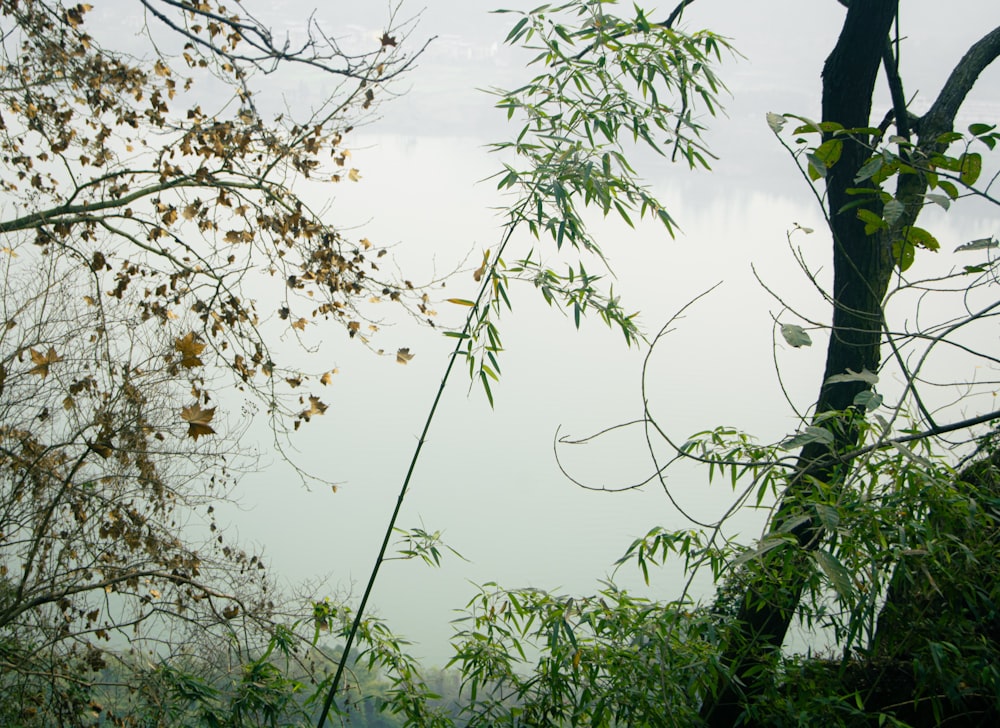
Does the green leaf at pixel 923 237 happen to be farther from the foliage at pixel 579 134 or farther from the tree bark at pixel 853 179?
the tree bark at pixel 853 179

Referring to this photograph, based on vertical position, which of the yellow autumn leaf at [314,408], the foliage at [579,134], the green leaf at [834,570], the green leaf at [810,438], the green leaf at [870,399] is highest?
the foliage at [579,134]

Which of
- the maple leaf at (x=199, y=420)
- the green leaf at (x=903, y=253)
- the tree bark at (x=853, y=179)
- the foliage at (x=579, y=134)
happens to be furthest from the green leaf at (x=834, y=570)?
the tree bark at (x=853, y=179)

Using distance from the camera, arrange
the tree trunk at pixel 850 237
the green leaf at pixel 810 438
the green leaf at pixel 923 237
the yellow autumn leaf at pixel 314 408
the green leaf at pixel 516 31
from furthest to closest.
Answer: the yellow autumn leaf at pixel 314 408, the tree trunk at pixel 850 237, the green leaf at pixel 516 31, the green leaf at pixel 923 237, the green leaf at pixel 810 438

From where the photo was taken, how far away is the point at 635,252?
5402 millimetres

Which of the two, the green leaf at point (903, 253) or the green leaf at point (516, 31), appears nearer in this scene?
the green leaf at point (903, 253)

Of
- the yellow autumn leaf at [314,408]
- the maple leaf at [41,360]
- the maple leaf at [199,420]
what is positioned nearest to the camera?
the maple leaf at [199,420]

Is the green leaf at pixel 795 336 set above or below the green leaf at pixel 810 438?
above

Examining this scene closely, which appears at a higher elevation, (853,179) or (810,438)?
(853,179)

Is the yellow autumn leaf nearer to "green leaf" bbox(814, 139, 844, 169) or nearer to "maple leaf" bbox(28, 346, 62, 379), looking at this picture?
"maple leaf" bbox(28, 346, 62, 379)

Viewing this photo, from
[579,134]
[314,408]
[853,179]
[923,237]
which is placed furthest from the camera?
[314,408]

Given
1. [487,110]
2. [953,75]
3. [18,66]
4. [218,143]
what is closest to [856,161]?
[953,75]

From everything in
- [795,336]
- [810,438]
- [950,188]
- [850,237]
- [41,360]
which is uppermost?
[850,237]

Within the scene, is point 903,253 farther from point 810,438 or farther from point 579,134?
point 579,134

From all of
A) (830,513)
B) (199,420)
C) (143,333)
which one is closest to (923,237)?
(830,513)
